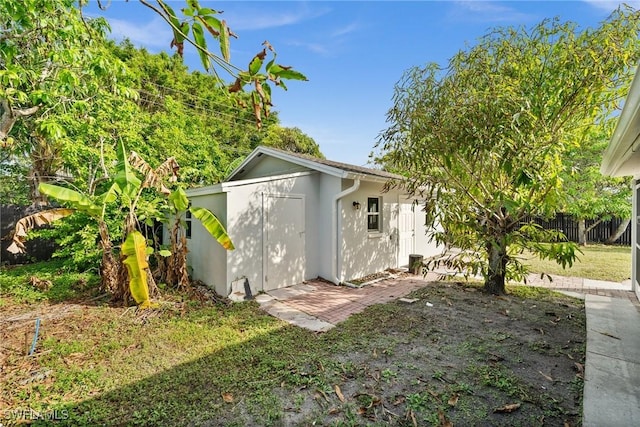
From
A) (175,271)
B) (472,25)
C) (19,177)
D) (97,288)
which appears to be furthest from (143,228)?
(472,25)

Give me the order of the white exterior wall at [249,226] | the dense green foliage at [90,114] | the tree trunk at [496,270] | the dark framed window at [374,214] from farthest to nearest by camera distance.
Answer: the dark framed window at [374,214]
the tree trunk at [496,270]
the white exterior wall at [249,226]
the dense green foliage at [90,114]

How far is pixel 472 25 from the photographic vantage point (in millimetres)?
6988

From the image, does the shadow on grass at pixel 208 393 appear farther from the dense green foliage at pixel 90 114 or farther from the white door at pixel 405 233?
the white door at pixel 405 233

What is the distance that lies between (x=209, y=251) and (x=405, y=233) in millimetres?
7233

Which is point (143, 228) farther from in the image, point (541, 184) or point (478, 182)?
point (541, 184)

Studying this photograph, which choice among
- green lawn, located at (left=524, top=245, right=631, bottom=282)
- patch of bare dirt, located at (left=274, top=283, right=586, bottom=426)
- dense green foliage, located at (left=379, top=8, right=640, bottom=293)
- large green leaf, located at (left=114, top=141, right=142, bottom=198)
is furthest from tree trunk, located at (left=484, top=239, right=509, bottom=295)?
large green leaf, located at (left=114, top=141, right=142, bottom=198)

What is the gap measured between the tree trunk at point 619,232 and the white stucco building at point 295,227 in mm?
13616

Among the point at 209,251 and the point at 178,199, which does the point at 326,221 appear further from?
the point at 178,199

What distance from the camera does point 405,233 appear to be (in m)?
11.5

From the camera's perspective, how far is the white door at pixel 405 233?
36.8 feet

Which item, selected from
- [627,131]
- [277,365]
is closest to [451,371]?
[277,365]

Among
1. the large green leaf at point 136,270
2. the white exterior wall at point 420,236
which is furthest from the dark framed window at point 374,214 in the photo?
the large green leaf at point 136,270

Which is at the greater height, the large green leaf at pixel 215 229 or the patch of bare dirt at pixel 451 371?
the large green leaf at pixel 215 229

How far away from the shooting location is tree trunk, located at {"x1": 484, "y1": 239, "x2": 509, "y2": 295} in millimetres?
7355
